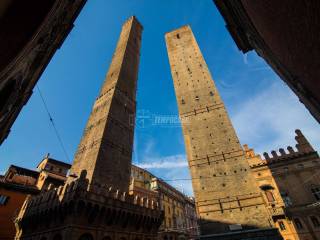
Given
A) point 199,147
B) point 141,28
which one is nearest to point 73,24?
point 199,147

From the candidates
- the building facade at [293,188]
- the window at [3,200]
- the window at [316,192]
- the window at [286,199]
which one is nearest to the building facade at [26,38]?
the window at [3,200]

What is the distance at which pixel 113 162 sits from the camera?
1515cm

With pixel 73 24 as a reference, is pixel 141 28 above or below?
above

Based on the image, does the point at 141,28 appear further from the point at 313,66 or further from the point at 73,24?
the point at 313,66

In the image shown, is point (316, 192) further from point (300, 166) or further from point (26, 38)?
point (26, 38)

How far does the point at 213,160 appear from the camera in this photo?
1722 centimetres

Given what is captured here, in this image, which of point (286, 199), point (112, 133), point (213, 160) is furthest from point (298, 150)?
point (112, 133)

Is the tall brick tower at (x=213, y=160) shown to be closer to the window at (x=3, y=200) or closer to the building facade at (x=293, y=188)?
the building facade at (x=293, y=188)

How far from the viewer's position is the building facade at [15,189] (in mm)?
16469

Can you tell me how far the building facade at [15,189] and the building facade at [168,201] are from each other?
1201 cm

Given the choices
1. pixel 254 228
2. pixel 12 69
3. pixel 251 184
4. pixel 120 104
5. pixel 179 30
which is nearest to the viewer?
pixel 12 69

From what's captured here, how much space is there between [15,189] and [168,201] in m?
24.1

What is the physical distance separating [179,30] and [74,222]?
103 feet

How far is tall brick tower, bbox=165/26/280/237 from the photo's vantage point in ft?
46.8
